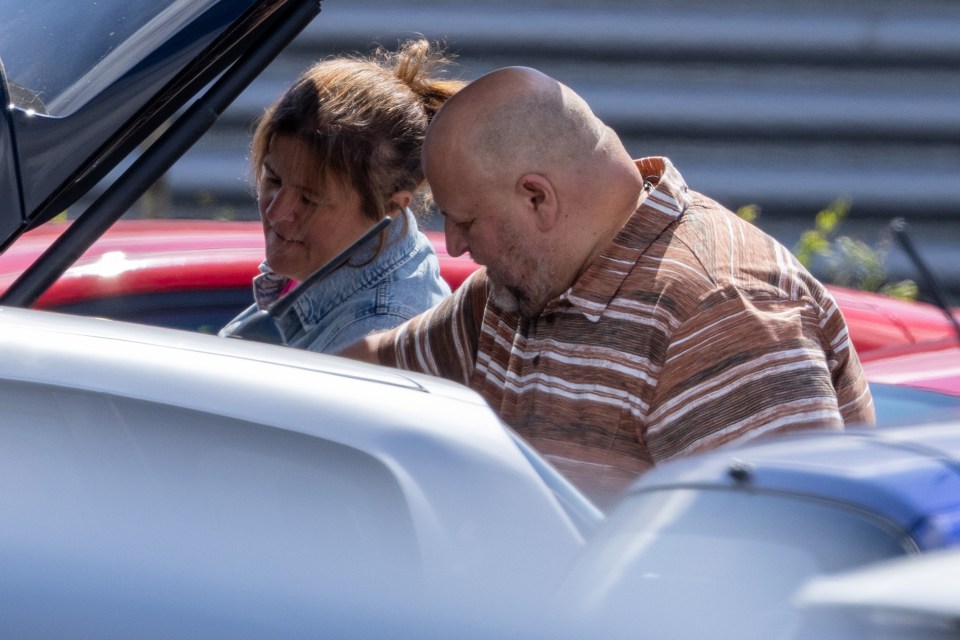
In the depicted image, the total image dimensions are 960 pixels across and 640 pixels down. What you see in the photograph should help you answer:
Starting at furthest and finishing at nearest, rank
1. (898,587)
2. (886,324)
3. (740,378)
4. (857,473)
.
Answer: (886,324)
(740,378)
(857,473)
(898,587)

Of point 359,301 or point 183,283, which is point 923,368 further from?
point 183,283

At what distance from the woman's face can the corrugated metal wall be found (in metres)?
3.59

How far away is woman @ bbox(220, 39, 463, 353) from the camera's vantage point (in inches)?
109

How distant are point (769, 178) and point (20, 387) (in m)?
5.74

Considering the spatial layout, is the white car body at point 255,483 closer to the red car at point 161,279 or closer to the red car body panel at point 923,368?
the red car at point 161,279

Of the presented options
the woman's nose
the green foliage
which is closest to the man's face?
the woman's nose

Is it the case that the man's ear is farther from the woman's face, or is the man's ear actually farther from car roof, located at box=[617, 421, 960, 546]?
car roof, located at box=[617, 421, 960, 546]

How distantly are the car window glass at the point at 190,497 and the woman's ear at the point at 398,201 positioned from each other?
1.59 metres

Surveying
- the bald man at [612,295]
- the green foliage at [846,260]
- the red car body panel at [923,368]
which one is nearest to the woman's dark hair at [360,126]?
the bald man at [612,295]

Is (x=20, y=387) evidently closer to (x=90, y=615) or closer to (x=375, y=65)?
(x=90, y=615)

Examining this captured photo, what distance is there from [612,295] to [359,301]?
70 centimetres

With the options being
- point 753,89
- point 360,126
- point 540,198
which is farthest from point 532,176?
point 753,89

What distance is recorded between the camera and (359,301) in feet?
9.09

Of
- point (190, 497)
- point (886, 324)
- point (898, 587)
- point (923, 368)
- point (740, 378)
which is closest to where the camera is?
point (898, 587)
